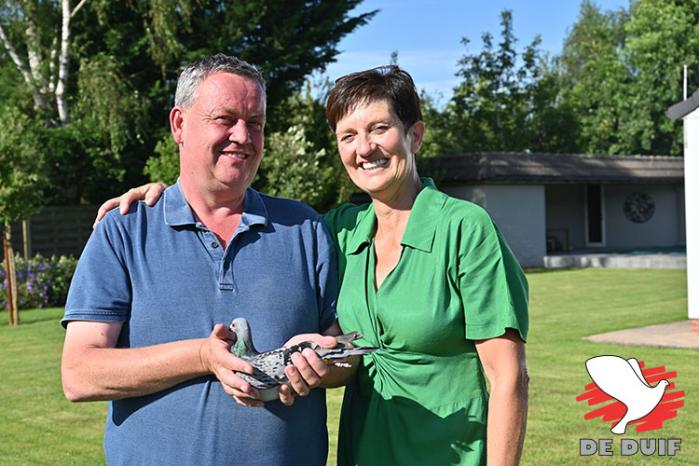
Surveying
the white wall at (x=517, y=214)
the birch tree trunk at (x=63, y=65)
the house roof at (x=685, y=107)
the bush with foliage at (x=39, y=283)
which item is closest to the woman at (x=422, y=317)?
the house roof at (x=685, y=107)

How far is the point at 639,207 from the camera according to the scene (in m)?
40.1

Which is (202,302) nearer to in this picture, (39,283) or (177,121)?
(177,121)

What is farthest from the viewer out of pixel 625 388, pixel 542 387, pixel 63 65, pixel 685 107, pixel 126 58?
pixel 126 58

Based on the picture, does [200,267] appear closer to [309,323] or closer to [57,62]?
[309,323]

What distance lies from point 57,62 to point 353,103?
24890 millimetres

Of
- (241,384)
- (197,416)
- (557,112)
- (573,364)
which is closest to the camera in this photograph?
(241,384)

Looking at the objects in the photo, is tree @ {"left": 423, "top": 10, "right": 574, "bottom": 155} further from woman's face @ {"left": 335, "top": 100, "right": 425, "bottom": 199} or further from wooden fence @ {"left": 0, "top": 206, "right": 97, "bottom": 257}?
woman's face @ {"left": 335, "top": 100, "right": 425, "bottom": 199}

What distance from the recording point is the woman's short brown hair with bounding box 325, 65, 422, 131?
3.14 m

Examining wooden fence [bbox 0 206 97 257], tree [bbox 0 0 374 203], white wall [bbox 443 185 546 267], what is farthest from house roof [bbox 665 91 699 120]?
white wall [bbox 443 185 546 267]

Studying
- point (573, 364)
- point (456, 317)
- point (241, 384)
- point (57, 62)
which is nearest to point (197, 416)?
point (241, 384)

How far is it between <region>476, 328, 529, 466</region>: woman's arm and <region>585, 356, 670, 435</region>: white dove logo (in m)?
Result: 5.43

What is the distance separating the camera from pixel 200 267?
2.94m

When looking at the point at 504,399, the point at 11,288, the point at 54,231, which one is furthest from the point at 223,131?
the point at 54,231

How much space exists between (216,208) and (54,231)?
23179 mm
